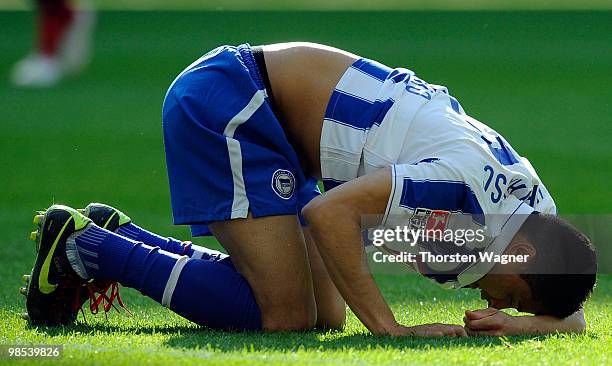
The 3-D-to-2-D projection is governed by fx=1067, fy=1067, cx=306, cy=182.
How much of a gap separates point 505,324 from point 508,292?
0.13 m

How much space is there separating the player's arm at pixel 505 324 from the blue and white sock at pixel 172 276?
2.62 ft

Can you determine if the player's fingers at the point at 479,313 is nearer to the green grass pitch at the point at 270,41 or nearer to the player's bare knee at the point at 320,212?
the green grass pitch at the point at 270,41

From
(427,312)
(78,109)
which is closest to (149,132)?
(78,109)

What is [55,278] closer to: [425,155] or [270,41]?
[425,155]

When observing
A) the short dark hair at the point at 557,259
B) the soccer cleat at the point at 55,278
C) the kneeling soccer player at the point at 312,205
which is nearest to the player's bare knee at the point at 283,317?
the kneeling soccer player at the point at 312,205

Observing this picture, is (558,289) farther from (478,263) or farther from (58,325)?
(58,325)

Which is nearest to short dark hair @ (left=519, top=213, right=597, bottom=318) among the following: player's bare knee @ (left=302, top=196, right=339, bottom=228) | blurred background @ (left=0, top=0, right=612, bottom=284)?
player's bare knee @ (left=302, top=196, right=339, bottom=228)

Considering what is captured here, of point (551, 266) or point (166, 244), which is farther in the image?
point (166, 244)

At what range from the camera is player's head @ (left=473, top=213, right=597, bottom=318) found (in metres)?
3.60

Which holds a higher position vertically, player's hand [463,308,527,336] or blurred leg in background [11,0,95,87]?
blurred leg in background [11,0,95,87]

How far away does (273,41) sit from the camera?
14219 mm

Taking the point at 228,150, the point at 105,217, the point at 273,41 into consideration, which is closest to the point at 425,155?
the point at 228,150

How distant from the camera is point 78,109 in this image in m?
11.1

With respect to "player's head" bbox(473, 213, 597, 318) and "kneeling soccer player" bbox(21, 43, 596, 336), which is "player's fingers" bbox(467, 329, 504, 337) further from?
"player's head" bbox(473, 213, 597, 318)
